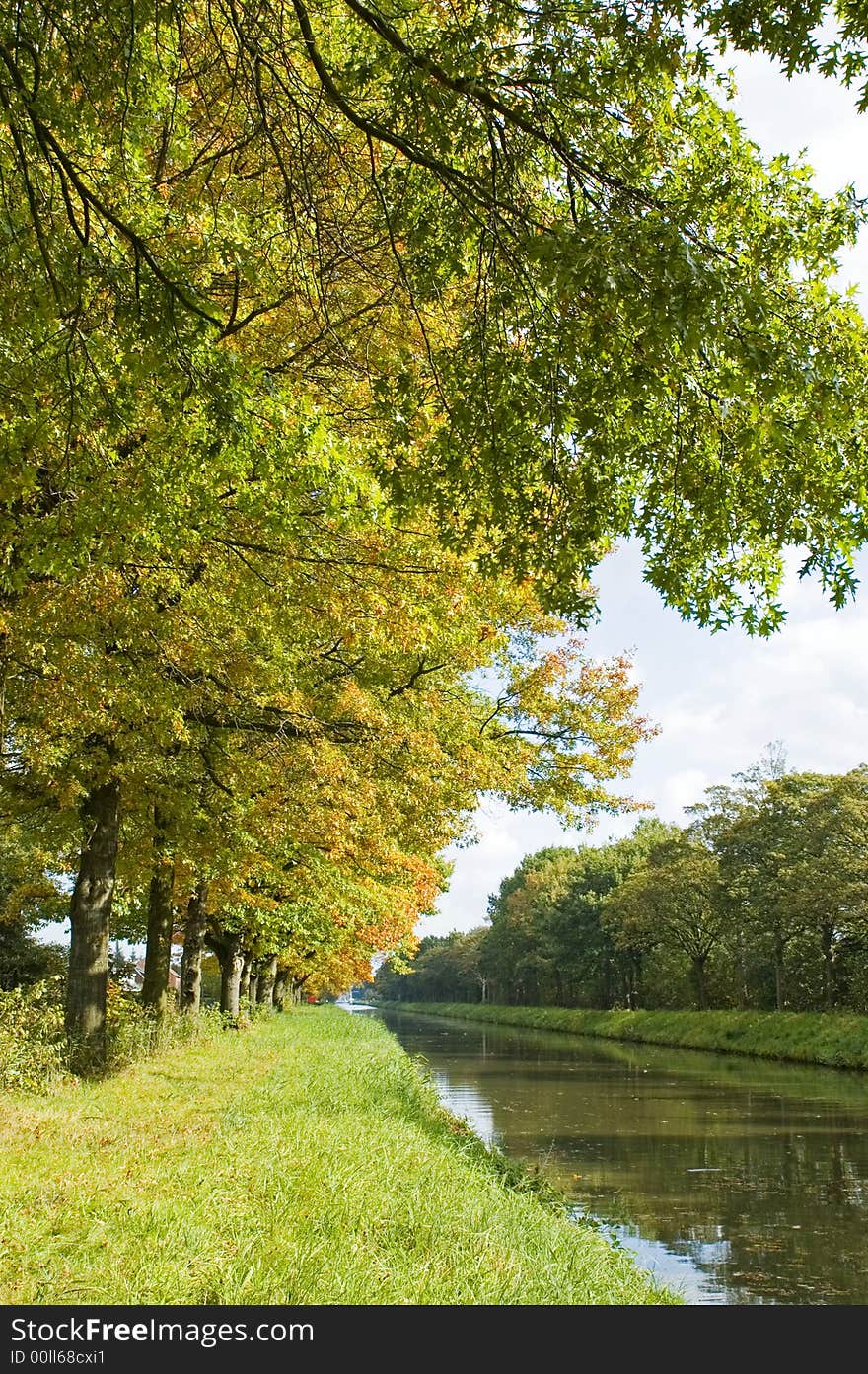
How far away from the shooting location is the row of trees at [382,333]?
4613mm

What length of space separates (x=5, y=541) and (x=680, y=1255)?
944cm

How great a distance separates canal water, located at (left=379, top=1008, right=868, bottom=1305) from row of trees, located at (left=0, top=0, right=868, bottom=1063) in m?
6.95

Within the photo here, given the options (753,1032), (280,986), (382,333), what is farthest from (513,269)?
(280,986)

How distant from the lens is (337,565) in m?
9.63

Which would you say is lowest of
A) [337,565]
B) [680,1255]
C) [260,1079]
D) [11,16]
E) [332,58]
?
[680,1255]

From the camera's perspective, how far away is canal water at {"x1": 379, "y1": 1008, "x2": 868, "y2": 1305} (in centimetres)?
977

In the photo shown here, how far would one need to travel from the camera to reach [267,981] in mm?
43000

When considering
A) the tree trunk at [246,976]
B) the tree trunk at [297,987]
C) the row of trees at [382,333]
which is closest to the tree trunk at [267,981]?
the tree trunk at [246,976]

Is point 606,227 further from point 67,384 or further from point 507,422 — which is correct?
point 67,384

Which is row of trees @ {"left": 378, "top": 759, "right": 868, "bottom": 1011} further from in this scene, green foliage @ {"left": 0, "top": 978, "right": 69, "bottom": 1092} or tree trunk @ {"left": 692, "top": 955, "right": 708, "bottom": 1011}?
green foliage @ {"left": 0, "top": 978, "right": 69, "bottom": 1092}

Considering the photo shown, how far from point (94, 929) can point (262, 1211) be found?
24.0ft

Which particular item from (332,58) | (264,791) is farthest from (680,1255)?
(332,58)

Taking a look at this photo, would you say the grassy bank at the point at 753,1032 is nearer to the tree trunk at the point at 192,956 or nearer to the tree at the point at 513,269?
the tree trunk at the point at 192,956

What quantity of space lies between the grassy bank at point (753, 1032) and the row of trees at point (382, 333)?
87.8ft
